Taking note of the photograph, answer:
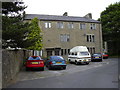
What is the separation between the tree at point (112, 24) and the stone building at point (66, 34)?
18.3 feet

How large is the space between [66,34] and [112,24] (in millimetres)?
14398

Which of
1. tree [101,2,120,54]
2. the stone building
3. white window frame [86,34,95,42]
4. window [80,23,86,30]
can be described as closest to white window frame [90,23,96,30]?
the stone building

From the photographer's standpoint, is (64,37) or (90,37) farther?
(90,37)

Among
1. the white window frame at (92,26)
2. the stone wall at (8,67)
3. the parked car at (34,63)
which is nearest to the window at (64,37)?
the white window frame at (92,26)

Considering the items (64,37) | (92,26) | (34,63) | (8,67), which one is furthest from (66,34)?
(8,67)

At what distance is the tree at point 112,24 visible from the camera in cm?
3811

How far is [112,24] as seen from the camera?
127 ft

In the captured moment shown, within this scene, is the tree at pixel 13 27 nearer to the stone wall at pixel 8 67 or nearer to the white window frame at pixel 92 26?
the stone wall at pixel 8 67

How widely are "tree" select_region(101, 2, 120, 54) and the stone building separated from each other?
5566 millimetres

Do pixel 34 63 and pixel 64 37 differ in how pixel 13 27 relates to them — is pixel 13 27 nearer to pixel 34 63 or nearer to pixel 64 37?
pixel 34 63

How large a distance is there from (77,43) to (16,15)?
21.0 meters

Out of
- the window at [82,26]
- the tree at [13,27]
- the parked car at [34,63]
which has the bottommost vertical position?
the parked car at [34,63]

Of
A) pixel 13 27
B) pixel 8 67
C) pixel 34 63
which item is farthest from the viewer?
pixel 34 63

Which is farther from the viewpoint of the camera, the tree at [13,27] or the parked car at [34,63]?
the parked car at [34,63]
